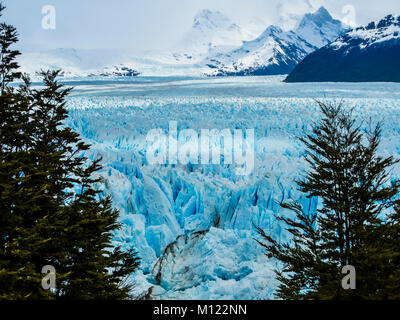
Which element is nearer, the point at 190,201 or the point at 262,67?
the point at 190,201

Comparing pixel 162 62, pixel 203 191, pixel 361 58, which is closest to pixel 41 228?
pixel 203 191

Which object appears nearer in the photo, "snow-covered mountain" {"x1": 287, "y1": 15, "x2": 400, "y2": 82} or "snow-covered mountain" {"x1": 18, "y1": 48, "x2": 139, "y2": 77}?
"snow-covered mountain" {"x1": 287, "y1": 15, "x2": 400, "y2": 82}

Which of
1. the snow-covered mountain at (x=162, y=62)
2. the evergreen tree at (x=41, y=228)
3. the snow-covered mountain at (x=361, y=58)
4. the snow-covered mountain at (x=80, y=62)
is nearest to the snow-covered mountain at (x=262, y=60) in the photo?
the snow-covered mountain at (x=162, y=62)

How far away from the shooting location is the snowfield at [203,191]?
12.6 m

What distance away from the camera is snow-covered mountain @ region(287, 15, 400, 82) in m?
67.3

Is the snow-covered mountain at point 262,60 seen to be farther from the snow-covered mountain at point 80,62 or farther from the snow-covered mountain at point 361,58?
the snow-covered mountain at point 361,58

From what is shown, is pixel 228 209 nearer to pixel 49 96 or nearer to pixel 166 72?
pixel 49 96

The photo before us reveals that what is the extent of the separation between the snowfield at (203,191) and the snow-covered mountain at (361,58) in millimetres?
46448

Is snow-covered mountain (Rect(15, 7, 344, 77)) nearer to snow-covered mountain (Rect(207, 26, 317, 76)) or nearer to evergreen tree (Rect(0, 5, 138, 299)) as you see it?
snow-covered mountain (Rect(207, 26, 317, 76))

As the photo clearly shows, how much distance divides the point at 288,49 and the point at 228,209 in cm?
19670

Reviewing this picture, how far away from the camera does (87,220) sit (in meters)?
7.61


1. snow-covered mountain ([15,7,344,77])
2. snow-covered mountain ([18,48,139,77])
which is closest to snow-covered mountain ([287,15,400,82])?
snow-covered mountain ([15,7,344,77])

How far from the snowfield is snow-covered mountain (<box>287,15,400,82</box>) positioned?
46448 millimetres

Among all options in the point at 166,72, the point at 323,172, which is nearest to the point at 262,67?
the point at 166,72
